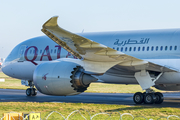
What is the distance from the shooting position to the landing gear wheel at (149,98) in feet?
51.9

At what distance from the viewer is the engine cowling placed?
50.1 feet

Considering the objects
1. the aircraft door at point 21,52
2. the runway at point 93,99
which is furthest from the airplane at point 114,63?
the aircraft door at point 21,52

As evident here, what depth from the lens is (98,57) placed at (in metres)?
13.8

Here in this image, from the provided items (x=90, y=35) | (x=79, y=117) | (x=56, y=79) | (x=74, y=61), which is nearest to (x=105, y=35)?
(x=90, y=35)

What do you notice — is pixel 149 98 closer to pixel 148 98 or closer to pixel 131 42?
pixel 148 98

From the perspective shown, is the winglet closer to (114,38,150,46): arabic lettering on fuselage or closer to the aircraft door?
(114,38,150,46): arabic lettering on fuselage

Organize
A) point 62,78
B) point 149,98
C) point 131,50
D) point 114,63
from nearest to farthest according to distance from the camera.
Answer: point 114,63 < point 62,78 < point 149,98 < point 131,50

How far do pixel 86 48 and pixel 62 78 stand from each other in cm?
313

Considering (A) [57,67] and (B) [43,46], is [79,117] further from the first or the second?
(B) [43,46]

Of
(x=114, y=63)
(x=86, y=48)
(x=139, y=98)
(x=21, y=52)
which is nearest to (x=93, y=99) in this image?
(x=139, y=98)

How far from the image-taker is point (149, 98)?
1586 centimetres

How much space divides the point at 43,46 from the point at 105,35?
4.81m

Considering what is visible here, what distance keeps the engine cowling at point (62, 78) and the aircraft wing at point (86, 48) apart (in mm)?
1089

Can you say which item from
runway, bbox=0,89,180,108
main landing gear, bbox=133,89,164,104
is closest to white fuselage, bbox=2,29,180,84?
main landing gear, bbox=133,89,164,104
